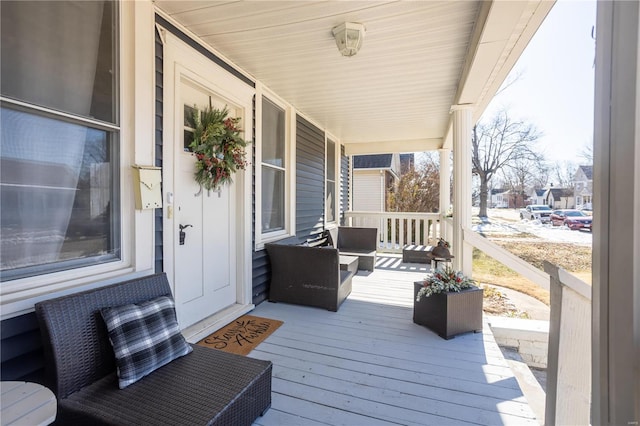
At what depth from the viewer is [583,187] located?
3.29 feet

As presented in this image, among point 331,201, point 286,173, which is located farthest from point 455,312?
point 331,201

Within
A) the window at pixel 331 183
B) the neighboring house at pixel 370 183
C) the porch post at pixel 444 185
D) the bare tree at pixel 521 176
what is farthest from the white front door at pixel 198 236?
the neighboring house at pixel 370 183

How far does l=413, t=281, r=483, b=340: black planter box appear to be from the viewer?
8.87ft

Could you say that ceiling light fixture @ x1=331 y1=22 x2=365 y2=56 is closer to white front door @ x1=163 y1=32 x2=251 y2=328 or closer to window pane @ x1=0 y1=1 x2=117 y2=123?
white front door @ x1=163 y1=32 x2=251 y2=328

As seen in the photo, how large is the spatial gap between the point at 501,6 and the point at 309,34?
4.68 feet

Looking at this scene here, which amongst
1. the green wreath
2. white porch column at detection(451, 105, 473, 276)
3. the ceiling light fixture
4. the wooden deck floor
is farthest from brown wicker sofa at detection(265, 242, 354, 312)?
the ceiling light fixture

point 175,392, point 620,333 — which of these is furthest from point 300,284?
point 620,333

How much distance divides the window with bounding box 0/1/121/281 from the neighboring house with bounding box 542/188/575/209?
2.42 metres

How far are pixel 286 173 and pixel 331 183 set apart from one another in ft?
8.10

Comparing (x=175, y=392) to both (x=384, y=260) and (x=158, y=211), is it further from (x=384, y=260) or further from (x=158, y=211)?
(x=384, y=260)

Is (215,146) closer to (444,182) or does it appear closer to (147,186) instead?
(147,186)

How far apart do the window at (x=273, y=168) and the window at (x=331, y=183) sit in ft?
6.92

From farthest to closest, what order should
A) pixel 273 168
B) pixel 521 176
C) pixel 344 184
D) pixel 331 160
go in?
pixel 344 184 → pixel 331 160 → pixel 273 168 → pixel 521 176

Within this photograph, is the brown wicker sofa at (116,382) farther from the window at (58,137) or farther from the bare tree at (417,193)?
the bare tree at (417,193)
